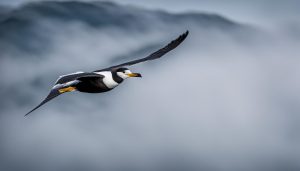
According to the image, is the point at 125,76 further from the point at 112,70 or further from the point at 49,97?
the point at 49,97

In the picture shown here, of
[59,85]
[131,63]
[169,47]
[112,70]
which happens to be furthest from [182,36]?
[59,85]

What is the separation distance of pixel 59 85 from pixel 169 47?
20.5ft

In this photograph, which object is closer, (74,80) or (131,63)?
(74,80)

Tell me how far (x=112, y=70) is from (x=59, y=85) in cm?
208

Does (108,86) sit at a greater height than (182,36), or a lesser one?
lesser

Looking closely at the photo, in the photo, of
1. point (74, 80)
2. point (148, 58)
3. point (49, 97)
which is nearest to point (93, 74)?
point (74, 80)

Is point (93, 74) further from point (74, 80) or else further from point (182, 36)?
point (182, 36)

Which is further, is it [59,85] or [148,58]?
[148,58]

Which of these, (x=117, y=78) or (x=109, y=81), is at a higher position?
(x=117, y=78)

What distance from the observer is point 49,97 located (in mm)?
20062

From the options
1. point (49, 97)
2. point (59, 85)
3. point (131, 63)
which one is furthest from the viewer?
point (131, 63)

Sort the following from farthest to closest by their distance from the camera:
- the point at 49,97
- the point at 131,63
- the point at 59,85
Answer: the point at 131,63, the point at 59,85, the point at 49,97

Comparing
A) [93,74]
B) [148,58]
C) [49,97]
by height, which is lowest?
[49,97]

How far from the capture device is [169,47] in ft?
85.9
